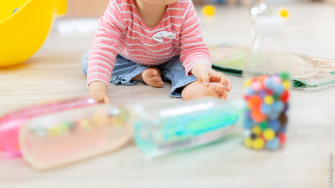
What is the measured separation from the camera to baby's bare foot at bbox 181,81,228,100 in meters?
0.95

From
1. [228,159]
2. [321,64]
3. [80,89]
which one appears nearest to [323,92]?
[321,64]

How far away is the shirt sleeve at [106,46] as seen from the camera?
1.00 meters

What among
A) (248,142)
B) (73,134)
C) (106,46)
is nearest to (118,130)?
(73,134)

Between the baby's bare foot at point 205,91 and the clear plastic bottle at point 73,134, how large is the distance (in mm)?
263

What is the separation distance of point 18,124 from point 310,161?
0.51m

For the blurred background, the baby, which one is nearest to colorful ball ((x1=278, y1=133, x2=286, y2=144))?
the baby

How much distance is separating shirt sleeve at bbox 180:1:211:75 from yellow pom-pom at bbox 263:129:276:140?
0.38 meters

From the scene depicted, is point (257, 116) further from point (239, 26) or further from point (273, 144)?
point (239, 26)

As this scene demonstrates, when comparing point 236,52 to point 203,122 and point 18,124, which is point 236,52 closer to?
point 203,122

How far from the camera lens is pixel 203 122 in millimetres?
726

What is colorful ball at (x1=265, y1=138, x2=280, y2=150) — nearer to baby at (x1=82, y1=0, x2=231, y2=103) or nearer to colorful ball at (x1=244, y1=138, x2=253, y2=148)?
colorful ball at (x1=244, y1=138, x2=253, y2=148)

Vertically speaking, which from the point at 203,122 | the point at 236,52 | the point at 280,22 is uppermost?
the point at 280,22

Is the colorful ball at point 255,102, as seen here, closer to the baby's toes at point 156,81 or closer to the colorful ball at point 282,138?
the colorful ball at point 282,138

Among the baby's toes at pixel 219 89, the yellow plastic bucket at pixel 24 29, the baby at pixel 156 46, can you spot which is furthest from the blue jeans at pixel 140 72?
the yellow plastic bucket at pixel 24 29
